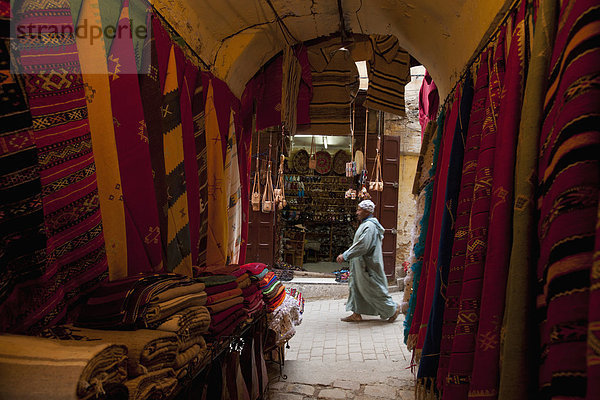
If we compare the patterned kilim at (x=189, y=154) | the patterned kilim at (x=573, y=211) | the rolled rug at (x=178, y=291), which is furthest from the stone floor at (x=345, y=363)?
the patterned kilim at (x=573, y=211)

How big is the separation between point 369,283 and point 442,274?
4285 millimetres

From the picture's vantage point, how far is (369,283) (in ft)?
18.7

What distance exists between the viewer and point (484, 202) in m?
1.23

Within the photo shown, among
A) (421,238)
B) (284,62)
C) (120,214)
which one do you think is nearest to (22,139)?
(120,214)

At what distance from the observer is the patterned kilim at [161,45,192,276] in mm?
1847

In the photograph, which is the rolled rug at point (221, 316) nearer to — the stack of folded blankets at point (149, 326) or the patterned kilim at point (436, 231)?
the stack of folded blankets at point (149, 326)

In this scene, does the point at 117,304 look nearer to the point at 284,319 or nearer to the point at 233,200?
the point at 233,200

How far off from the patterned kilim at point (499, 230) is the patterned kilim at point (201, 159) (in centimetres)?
160

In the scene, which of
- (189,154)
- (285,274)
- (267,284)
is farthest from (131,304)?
(285,274)

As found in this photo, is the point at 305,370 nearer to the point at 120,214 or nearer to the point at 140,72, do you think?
the point at 120,214

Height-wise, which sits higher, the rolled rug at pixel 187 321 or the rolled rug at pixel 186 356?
the rolled rug at pixel 187 321

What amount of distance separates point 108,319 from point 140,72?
108cm

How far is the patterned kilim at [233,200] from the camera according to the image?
283 cm

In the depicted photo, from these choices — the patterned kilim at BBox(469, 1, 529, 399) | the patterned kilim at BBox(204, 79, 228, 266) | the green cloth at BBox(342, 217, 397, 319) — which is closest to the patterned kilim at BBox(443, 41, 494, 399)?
the patterned kilim at BBox(469, 1, 529, 399)
